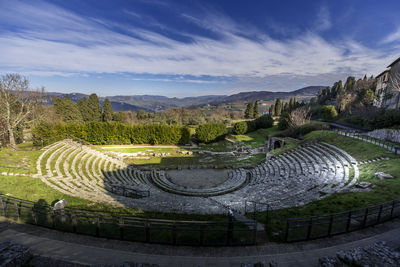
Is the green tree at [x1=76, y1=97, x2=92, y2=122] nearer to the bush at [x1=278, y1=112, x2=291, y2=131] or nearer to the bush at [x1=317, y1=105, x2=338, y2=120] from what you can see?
the bush at [x1=278, y1=112, x2=291, y2=131]

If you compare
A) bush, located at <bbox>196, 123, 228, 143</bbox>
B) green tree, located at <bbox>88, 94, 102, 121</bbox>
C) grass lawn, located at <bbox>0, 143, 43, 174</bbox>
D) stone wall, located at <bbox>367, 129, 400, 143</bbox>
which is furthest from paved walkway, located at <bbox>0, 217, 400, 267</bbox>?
green tree, located at <bbox>88, 94, 102, 121</bbox>

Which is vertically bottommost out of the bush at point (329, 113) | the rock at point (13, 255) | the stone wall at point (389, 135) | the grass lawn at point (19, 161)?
the grass lawn at point (19, 161)

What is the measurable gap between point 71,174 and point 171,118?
55.8 m

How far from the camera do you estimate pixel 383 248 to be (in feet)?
21.7

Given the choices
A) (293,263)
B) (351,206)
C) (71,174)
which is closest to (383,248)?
(293,263)

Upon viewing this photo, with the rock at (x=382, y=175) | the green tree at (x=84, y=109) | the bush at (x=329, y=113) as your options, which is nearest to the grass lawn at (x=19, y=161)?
the rock at (x=382, y=175)

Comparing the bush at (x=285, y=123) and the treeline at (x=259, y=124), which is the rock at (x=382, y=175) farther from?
the treeline at (x=259, y=124)

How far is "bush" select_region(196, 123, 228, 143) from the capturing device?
41.4 meters

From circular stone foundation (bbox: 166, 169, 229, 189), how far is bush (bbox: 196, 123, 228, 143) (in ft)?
51.7

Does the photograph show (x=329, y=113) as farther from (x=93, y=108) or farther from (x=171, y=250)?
(x=93, y=108)

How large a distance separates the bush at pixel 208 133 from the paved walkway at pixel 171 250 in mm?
34177

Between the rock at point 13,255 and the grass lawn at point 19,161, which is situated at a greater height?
the rock at point 13,255

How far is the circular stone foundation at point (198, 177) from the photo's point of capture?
21.7 m

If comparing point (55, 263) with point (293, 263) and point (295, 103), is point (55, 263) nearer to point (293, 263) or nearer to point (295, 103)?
point (293, 263)
